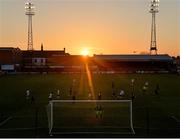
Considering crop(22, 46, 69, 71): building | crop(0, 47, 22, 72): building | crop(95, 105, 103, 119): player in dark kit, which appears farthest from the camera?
crop(22, 46, 69, 71): building

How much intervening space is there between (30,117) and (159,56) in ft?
347

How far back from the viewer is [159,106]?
108ft

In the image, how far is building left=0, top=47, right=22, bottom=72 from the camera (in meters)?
112

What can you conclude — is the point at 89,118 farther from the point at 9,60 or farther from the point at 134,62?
the point at 134,62

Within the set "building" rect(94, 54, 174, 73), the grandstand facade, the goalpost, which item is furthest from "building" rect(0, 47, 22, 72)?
the goalpost

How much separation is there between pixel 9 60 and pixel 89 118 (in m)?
91.8

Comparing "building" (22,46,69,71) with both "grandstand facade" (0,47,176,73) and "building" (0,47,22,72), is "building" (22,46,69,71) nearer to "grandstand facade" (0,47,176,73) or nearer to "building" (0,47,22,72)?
"grandstand facade" (0,47,176,73)

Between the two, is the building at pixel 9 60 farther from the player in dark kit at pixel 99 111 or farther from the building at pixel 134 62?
the player in dark kit at pixel 99 111

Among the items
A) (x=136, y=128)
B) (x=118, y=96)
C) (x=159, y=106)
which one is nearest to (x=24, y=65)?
(x=118, y=96)

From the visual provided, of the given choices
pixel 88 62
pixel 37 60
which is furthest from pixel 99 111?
pixel 37 60

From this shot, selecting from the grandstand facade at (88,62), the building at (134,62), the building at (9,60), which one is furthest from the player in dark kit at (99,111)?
the building at (134,62)

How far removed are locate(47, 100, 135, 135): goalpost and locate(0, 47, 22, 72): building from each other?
281ft

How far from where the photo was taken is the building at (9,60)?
11204cm

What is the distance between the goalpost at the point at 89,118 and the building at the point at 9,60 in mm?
85727
